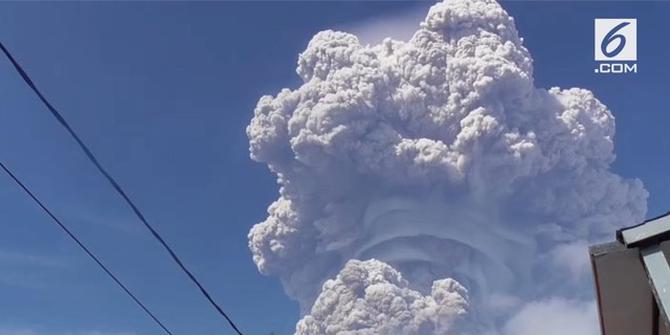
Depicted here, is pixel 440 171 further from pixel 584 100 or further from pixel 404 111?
pixel 584 100

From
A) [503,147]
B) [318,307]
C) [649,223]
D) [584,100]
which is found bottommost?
[649,223]

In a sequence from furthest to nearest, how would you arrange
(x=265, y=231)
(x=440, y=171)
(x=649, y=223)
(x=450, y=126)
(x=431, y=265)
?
(x=431, y=265)
(x=265, y=231)
(x=440, y=171)
(x=450, y=126)
(x=649, y=223)

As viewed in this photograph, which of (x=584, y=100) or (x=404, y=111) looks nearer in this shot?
(x=404, y=111)

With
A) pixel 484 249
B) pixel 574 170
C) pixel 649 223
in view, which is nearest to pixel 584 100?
pixel 574 170

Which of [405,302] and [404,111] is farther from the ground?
[404,111]

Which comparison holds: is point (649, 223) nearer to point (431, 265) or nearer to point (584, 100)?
point (584, 100)

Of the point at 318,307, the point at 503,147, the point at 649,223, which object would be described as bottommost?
the point at 649,223

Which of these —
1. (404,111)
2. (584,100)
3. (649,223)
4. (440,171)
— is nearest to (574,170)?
(584,100)

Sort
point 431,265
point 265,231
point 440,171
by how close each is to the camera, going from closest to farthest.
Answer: point 440,171 → point 265,231 → point 431,265

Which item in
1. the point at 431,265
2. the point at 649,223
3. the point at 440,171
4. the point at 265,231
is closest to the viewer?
the point at 649,223
